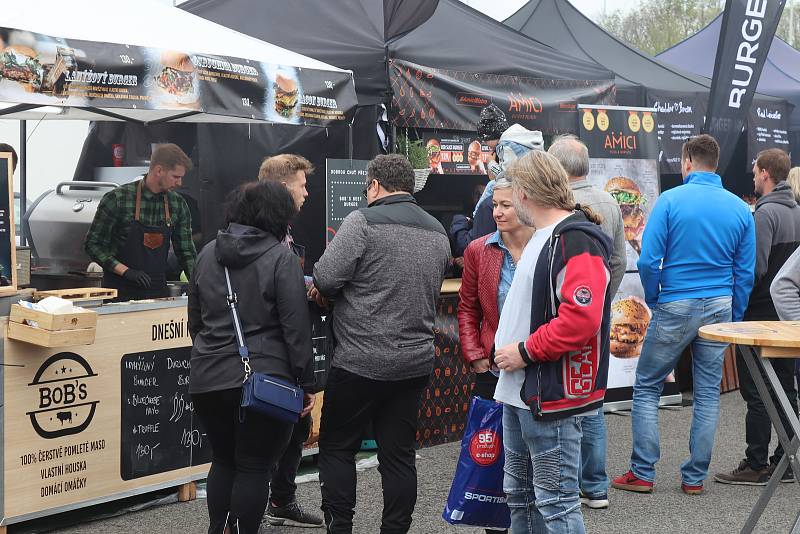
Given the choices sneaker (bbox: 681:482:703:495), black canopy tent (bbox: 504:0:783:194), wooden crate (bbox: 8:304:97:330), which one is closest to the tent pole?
Result: wooden crate (bbox: 8:304:97:330)

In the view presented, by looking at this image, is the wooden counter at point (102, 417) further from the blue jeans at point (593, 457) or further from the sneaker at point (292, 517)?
the blue jeans at point (593, 457)

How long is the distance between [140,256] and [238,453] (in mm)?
2822

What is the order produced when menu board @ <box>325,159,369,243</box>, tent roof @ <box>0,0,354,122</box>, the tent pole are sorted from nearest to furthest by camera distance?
1. tent roof @ <box>0,0,354,122</box>
2. menu board @ <box>325,159,369,243</box>
3. the tent pole

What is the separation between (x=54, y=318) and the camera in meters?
4.33

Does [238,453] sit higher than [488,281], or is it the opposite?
[488,281]

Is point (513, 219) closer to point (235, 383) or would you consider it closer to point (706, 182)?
point (235, 383)

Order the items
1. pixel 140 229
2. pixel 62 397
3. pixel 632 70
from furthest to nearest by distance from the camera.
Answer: pixel 632 70 < pixel 140 229 < pixel 62 397

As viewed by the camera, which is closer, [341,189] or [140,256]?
[140,256]

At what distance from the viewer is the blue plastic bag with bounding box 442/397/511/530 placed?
407cm

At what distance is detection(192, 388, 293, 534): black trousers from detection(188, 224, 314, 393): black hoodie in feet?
0.34

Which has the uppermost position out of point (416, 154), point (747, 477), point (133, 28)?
point (133, 28)

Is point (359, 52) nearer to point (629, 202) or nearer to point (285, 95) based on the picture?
point (285, 95)

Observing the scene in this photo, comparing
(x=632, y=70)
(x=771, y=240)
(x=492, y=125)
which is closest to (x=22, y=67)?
(x=492, y=125)

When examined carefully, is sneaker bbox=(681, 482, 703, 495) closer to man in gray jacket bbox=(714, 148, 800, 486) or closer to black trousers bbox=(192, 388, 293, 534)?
man in gray jacket bbox=(714, 148, 800, 486)
